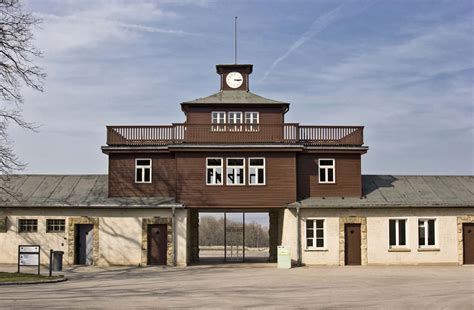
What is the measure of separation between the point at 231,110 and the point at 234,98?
94 centimetres

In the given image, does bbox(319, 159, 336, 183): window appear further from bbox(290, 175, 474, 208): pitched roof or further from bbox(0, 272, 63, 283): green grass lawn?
bbox(0, 272, 63, 283): green grass lawn

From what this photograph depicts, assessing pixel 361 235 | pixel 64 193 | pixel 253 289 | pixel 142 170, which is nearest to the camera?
pixel 253 289

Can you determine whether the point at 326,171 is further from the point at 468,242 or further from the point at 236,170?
the point at 468,242

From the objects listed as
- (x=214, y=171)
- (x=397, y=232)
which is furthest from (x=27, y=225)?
(x=397, y=232)

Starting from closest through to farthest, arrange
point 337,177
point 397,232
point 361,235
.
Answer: point 361,235
point 397,232
point 337,177

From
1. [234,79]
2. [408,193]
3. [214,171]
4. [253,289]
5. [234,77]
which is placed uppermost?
[234,77]

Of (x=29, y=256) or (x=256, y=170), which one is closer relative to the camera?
(x=29, y=256)

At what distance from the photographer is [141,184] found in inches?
1267

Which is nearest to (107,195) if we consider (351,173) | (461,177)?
(351,173)

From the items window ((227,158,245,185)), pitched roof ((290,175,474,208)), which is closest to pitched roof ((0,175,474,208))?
pitched roof ((290,175,474,208))

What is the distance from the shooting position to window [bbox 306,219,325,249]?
31.2m

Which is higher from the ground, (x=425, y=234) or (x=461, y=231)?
(x=461, y=231)

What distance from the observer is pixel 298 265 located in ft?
101

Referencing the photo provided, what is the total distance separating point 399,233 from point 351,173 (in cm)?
366
